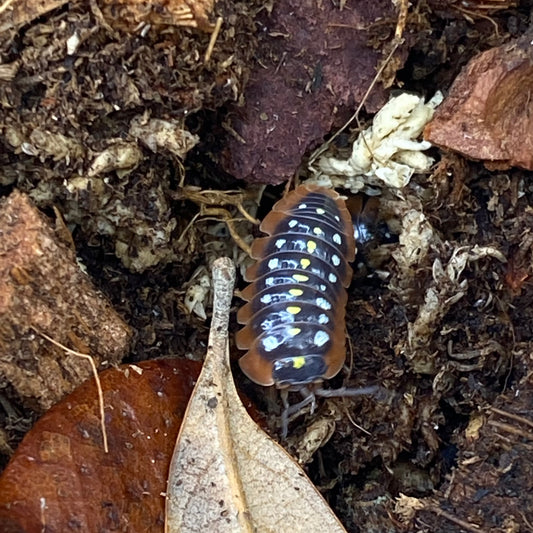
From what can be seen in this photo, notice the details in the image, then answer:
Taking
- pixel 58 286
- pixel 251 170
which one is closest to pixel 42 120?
pixel 58 286

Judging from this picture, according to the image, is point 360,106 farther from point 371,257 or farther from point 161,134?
point 161,134

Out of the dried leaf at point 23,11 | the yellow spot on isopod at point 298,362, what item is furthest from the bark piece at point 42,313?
the yellow spot on isopod at point 298,362

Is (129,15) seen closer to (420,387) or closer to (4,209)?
(4,209)

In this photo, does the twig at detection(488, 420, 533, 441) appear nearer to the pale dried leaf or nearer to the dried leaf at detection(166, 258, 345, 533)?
the dried leaf at detection(166, 258, 345, 533)

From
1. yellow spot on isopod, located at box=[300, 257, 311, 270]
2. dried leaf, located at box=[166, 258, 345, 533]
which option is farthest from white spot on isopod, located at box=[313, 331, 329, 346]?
dried leaf, located at box=[166, 258, 345, 533]

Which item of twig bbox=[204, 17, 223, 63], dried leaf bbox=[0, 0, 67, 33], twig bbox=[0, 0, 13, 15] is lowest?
twig bbox=[204, 17, 223, 63]

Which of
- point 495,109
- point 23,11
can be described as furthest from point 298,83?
point 23,11
